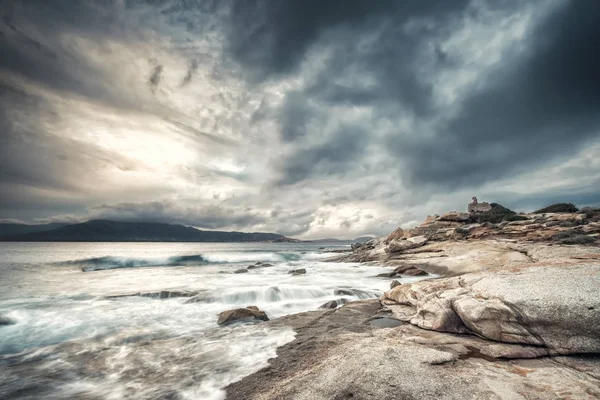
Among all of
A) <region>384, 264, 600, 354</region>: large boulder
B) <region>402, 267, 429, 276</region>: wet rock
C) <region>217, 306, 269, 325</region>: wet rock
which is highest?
<region>384, 264, 600, 354</region>: large boulder

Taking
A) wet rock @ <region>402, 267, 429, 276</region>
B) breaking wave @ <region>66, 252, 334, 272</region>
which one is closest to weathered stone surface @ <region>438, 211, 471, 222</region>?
wet rock @ <region>402, 267, 429, 276</region>

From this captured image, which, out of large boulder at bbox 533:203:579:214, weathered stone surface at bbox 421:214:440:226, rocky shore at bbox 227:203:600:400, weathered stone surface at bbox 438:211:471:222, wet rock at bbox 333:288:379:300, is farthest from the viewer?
weathered stone surface at bbox 421:214:440:226

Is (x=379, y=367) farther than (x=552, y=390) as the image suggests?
Yes

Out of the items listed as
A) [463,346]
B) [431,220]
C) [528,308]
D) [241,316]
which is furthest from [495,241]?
[241,316]

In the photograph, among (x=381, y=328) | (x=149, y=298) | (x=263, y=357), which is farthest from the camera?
(x=149, y=298)

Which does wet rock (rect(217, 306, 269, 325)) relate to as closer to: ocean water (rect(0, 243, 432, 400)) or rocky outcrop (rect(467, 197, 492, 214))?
ocean water (rect(0, 243, 432, 400))

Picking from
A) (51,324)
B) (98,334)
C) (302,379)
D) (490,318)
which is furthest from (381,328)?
(51,324)

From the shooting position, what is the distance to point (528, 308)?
552 cm

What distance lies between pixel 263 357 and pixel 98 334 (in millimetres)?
7154

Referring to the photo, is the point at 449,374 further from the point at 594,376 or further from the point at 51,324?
the point at 51,324

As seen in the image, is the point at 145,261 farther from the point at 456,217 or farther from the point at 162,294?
the point at 456,217

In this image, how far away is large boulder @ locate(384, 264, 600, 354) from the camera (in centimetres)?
497

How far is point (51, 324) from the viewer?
10750mm

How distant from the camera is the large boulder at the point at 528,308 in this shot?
16.3 feet
